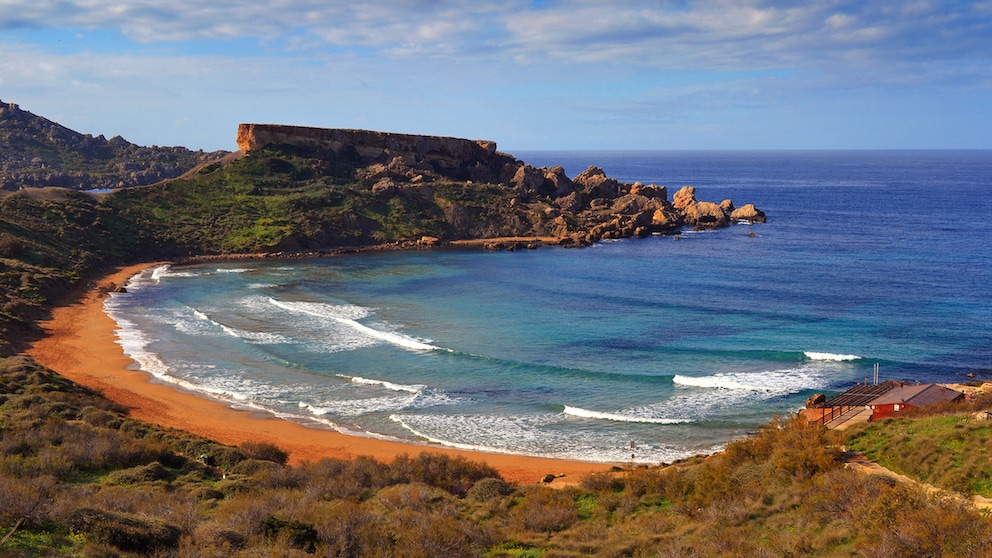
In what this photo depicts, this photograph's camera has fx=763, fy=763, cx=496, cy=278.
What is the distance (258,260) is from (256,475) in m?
56.9

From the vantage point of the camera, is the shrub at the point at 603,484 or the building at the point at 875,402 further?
the building at the point at 875,402

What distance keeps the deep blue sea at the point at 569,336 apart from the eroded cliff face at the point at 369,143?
3317cm

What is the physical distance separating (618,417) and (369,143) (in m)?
81.7

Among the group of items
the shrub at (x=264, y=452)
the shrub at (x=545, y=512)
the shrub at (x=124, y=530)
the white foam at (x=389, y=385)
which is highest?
the shrub at (x=124, y=530)

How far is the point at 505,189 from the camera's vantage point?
3954 inches

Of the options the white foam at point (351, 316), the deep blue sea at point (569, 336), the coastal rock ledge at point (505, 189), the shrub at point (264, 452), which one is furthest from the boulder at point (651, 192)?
the shrub at point (264, 452)

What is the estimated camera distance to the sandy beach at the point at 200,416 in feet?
85.9

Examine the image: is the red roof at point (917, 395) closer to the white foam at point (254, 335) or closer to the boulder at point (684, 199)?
the white foam at point (254, 335)

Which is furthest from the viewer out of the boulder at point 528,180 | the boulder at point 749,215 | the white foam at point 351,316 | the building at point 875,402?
the boulder at point 528,180

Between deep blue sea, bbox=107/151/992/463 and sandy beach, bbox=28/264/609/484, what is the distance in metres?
1.04

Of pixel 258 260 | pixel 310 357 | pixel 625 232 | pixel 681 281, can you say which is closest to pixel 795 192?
pixel 625 232

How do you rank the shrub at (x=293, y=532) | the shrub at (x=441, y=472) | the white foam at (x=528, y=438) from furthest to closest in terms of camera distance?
1. the white foam at (x=528, y=438)
2. the shrub at (x=441, y=472)
3. the shrub at (x=293, y=532)

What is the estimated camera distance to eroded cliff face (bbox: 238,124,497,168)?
10269 cm

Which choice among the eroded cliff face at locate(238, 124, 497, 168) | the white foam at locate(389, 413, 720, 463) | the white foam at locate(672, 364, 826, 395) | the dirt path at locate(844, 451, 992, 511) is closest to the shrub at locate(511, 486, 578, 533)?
the dirt path at locate(844, 451, 992, 511)
